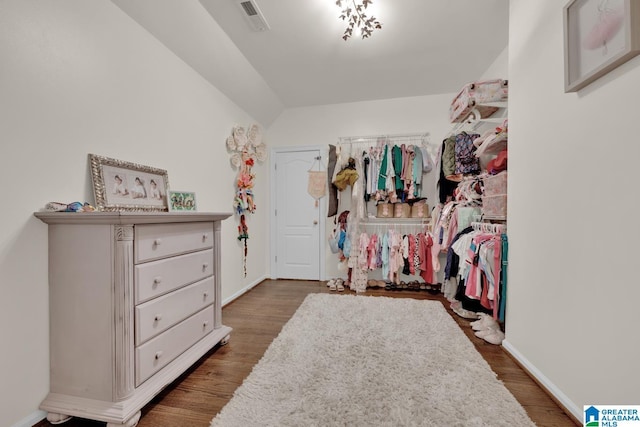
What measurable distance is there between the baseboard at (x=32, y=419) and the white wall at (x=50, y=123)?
0.9 inches

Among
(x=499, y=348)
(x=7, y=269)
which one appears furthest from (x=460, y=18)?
(x=7, y=269)

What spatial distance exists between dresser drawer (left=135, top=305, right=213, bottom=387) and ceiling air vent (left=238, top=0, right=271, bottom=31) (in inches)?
90.7

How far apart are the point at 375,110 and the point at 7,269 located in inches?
147

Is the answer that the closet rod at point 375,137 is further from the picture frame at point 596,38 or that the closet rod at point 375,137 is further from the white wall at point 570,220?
the picture frame at point 596,38

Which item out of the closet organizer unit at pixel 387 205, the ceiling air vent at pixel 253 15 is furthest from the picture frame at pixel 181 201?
the closet organizer unit at pixel 387 205

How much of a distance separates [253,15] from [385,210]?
254 cm

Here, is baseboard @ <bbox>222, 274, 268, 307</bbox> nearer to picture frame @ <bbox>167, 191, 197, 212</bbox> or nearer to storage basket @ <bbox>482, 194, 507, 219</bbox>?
picture frame @ <bbox>167, 191, 197, 212</bbox>

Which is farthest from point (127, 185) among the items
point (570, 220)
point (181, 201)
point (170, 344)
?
point (570, 220)

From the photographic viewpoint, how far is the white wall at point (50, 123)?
1.10m

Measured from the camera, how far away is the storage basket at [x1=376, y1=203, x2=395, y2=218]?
11.1 feet

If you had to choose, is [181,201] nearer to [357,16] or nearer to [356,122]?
[357,16]

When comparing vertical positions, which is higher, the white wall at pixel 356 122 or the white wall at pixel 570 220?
the white wall at pixel 356 122

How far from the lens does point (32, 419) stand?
1.16 metres

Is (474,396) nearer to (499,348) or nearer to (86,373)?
(499,348)
